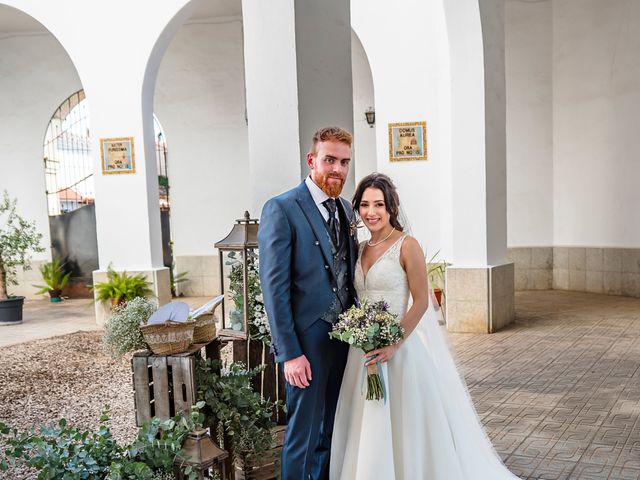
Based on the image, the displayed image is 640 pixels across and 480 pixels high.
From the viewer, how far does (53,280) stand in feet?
43.7

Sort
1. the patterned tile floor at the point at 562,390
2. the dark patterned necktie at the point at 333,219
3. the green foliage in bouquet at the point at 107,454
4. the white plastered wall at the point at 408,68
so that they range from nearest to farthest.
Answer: the green foliage in bouquet at the point at 107,454, the dark patterned necktie at the point at 333,219, the patterned tile floor at the point at 562,390, the white plastered wall at the point at 408,68

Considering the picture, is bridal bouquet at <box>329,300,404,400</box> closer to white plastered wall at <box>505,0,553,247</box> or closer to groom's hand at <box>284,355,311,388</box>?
groom's hand at <box>284,355,311,388</box>

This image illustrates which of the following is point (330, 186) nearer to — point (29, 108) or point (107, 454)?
point (107, 454)

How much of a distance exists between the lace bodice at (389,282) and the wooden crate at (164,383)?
3.06 ft

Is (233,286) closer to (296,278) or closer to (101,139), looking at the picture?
(296,278)

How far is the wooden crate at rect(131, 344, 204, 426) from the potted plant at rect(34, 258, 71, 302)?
1117 centimetres

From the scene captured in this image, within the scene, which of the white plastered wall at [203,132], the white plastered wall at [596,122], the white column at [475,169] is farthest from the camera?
the white plastered wall at [203,132]

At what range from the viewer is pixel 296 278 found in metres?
2.96

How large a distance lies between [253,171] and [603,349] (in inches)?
195

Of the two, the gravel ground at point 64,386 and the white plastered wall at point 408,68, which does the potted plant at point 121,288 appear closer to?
the gravel ground at point 64,386

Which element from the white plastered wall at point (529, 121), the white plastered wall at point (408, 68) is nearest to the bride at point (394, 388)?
the white plastered wall at point (408, 68)

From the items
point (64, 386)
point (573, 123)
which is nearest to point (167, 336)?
point (64, 386)

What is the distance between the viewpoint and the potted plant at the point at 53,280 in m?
13.3

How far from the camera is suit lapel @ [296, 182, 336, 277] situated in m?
2.99
